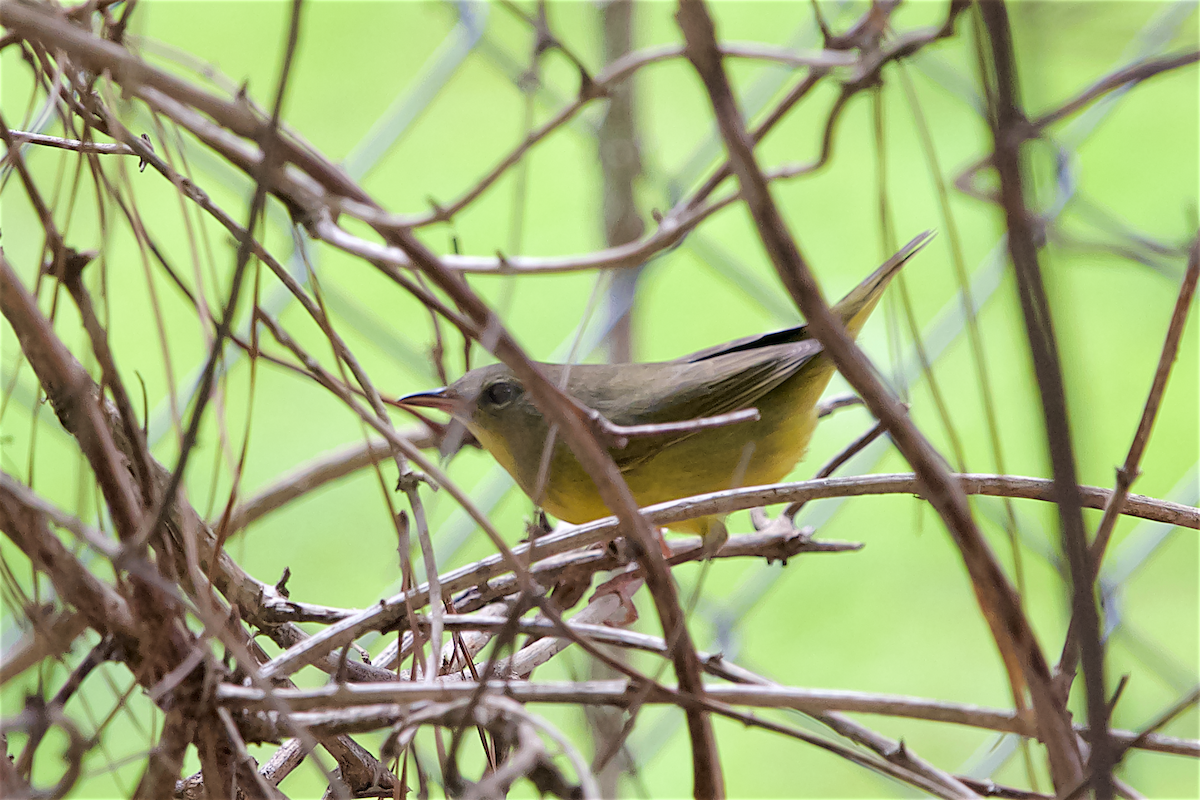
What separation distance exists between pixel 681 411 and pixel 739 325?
6.47ft

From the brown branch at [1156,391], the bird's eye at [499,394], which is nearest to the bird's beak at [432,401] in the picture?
the bird's eye at [499,394]

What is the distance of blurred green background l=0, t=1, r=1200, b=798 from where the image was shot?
2703 millimetres

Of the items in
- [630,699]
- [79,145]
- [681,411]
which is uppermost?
[681,411]

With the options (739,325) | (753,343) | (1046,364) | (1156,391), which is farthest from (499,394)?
(739,325)

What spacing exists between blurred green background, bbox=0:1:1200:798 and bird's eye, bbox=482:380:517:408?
67 centimetres

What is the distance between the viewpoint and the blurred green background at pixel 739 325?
2703mm

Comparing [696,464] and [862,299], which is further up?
[862,299]

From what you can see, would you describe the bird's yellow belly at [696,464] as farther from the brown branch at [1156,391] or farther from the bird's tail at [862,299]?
the brown branch at [1156,391]

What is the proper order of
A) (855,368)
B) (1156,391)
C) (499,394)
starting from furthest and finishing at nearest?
(499,394) < (1156,391) < (855,368)

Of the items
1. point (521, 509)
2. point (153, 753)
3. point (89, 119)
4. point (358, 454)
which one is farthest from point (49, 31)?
point (521, 509)

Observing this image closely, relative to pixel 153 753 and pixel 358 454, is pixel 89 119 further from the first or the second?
pixel 358 454

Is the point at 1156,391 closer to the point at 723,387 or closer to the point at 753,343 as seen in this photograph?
the point at 723,387

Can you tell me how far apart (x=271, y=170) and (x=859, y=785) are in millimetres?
3156

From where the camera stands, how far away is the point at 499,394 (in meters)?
1.79
